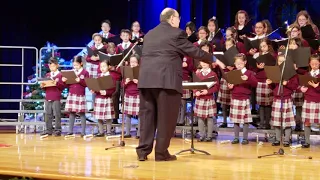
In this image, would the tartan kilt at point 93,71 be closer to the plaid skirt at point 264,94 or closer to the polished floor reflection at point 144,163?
the polished floor reflection at point 144,163

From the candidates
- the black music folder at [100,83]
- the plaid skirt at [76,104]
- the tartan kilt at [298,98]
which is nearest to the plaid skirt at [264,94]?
the tartan kilt at [298,98]

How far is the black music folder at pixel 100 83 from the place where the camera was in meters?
7.16

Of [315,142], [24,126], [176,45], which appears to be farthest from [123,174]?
[24,126]

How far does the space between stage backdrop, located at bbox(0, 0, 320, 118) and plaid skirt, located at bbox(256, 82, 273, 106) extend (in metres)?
3.05

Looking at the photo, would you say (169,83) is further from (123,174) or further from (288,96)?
(288,96)

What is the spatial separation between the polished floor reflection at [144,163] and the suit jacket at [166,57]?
0.79 metres

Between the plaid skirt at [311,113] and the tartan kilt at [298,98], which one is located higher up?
the tartan kilt at [298,98]

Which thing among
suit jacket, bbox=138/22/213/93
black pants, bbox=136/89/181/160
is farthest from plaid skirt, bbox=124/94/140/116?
suit jacket, bbox=138/22/213/93

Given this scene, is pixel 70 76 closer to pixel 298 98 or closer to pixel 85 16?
pixel 298 98

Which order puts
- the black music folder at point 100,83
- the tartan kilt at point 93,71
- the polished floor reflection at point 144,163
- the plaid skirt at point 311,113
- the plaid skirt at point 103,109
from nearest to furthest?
the polished floor reflection at point 144,163 → the plaid skirt at point 311,113 → the black music folder at point 100,83 → the plaid skirt at point 103,109 → the tartan kilt at point 93,71

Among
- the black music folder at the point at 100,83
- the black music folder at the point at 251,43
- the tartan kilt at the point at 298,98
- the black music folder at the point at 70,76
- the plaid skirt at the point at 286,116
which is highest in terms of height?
the black music folder at the point at 251,43

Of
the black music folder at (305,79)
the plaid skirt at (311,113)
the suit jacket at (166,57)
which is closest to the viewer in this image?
the suit jacket at (166,57)

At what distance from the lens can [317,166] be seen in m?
4.99

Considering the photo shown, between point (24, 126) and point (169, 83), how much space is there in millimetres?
4350
